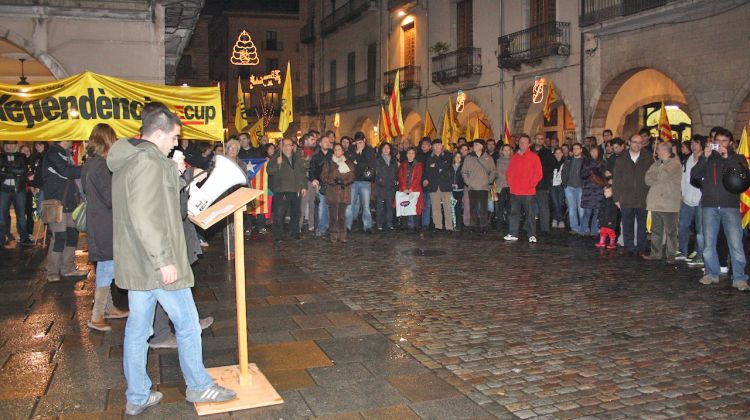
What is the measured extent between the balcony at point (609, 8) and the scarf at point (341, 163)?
9.97m

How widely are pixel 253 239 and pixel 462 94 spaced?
14195 millimetres

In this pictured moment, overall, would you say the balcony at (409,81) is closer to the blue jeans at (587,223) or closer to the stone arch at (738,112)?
the stone arch at (738,112)

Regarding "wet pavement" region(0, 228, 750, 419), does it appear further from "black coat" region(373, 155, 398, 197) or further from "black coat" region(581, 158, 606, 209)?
"black coat" region(373, 155, 398, 197)

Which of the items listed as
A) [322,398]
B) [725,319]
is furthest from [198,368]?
[725,319]

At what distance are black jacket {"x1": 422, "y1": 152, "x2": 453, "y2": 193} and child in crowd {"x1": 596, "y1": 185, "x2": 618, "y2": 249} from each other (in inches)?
142

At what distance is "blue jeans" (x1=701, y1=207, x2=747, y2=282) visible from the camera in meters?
8.20

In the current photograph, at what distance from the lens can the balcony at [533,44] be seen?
2092cm

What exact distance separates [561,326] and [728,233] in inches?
123

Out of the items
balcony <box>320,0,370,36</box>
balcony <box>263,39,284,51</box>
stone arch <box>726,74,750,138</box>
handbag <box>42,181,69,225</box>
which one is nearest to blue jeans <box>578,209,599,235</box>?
stone arch <box>726,74,750,138</box>

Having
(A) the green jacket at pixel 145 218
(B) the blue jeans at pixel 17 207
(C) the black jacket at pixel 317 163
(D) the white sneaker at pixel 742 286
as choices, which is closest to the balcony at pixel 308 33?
(C) the black jacket at pixel 317 163

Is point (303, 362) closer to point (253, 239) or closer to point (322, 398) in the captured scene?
point (322, 398)

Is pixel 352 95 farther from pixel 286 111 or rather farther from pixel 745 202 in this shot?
pixel 745 202

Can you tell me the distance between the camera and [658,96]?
2014 cm

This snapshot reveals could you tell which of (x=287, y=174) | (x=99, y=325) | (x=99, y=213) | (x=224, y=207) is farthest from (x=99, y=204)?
(x=287, y=174)
